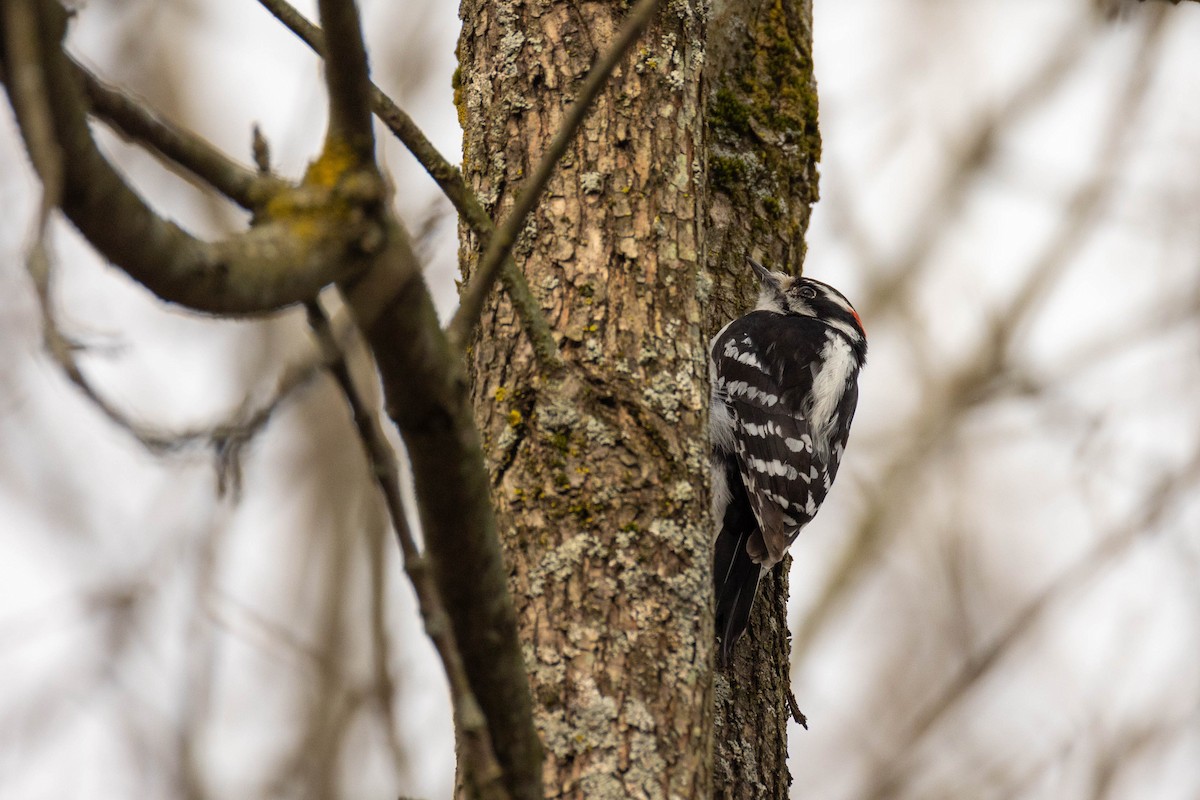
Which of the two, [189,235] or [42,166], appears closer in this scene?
[42,166]

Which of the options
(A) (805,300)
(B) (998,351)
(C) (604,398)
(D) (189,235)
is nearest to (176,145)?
(D) (189,235)

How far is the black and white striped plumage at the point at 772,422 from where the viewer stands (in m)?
3.50

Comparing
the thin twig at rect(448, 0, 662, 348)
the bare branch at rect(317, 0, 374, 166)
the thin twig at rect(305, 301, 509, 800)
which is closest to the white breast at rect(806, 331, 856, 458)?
the thin twig at rect(448, 0, 662, 348)

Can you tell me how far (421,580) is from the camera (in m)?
1.38

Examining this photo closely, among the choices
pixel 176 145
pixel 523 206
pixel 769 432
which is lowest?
pixel 176 145

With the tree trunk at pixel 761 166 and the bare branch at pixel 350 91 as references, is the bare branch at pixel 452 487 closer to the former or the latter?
the bare branch at pixel 350 91

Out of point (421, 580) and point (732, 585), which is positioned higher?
point (732, 585)

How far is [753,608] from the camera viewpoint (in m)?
3.32

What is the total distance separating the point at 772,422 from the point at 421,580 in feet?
9.44

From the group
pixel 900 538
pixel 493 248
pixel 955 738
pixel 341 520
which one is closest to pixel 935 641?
pixel 900 538

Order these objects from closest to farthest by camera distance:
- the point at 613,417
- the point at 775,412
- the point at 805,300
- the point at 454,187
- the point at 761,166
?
1. the point at 454,187
2. the point at 613,417
3. the point at 761,166
4. the point at 775,412
5. the point at 805,300

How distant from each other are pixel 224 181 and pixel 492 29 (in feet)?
5.88

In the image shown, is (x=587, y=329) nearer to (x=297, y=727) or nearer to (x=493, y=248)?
(x=493, y=248)

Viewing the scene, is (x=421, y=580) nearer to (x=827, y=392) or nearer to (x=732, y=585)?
(x=732, y=585)
